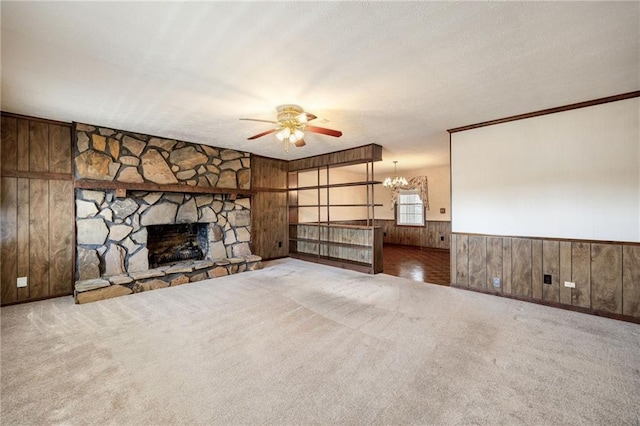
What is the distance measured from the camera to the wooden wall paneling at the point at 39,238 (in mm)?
3791

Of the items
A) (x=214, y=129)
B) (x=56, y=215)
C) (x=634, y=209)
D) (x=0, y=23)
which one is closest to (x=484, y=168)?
(x=634, y=209)

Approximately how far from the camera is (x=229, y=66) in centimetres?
248

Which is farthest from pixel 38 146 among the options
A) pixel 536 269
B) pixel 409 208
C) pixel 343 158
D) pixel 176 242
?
pixel 409 208

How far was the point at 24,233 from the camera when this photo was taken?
3.73 meters

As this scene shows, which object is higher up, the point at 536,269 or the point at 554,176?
the point at 554,176

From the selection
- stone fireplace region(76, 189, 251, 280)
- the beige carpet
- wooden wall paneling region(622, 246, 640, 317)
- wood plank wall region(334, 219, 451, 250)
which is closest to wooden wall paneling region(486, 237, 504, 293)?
the beige carpet

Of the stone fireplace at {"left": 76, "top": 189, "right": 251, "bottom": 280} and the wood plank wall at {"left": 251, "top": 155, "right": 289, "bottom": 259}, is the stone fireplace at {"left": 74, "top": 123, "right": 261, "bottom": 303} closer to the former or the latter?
the stone fireplace at {"left": 76, "top": 189, "right": 251, "bottom": 280}

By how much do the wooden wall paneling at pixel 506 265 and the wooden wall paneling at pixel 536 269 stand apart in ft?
0.86

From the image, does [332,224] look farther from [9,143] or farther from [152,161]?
[9,143]

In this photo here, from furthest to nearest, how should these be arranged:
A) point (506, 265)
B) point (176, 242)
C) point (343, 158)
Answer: point (343, 158) < point (176, 242) < point (506, 265)

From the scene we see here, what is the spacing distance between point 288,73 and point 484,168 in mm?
3353

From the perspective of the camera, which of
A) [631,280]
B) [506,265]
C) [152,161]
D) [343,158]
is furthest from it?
[343,158]

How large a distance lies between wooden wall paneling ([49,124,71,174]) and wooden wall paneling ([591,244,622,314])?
7365mm

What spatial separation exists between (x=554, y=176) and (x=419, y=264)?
3345 millimetres
